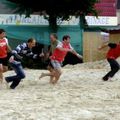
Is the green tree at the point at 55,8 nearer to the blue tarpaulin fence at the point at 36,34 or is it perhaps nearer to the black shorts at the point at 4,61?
the blue tarpaulin fence at the point at 36,34

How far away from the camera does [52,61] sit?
52.8ft

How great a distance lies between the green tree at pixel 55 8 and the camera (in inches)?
1213

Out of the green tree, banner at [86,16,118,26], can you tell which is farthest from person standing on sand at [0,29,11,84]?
banner at [86,16,118,26]

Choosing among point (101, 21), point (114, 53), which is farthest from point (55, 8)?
point (114, 53)

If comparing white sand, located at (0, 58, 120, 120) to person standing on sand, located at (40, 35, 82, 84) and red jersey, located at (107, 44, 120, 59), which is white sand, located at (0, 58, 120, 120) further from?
red jersey, located at (107, 44, 120, 59)

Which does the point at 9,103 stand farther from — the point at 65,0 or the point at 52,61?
the point at 65,0

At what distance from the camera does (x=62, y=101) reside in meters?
12.4

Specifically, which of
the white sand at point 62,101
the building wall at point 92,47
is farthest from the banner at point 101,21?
the white sand at point 62,101

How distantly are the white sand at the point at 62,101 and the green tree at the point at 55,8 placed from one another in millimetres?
13839

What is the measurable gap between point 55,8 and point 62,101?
18.9 m

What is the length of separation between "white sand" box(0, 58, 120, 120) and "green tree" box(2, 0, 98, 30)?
45.4 feet

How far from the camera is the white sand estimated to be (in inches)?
407

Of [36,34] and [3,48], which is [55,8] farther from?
[3,48]

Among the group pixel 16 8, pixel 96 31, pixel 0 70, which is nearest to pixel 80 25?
pixel 96 31
